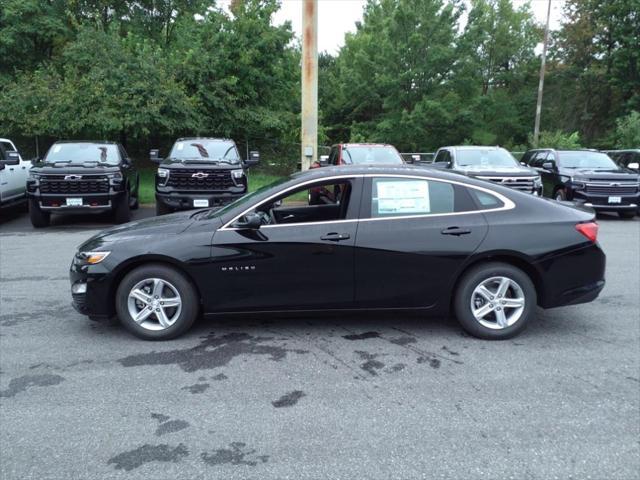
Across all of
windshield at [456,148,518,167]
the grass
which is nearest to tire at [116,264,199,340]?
windshield at [456,148,518,167]

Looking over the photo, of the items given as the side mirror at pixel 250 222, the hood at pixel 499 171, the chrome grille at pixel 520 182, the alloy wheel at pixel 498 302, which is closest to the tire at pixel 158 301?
the side mirror at pixel 250 222

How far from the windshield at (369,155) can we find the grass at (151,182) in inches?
109

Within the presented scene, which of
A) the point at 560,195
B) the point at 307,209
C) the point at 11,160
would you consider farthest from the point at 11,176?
the point at 560,195

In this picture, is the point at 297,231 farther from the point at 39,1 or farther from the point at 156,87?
the point at 39,1

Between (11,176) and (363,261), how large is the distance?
422 inches

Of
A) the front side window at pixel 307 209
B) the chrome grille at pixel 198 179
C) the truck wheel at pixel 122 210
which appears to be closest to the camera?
the front side window at pixel 307 209

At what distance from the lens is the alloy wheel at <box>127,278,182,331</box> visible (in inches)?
184

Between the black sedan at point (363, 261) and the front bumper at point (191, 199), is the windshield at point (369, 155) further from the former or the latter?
the black sedan at point (363, 261)

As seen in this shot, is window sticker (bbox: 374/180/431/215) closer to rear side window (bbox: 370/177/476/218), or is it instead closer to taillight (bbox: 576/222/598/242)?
rear side window (bbox: 370/177/476/218)

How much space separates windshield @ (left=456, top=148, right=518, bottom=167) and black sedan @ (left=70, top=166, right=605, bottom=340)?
9.26 m

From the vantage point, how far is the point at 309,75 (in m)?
14.9

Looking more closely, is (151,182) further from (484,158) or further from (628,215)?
(628,215)

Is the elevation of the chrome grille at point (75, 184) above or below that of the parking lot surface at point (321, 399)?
above

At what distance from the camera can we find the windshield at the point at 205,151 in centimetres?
1214
